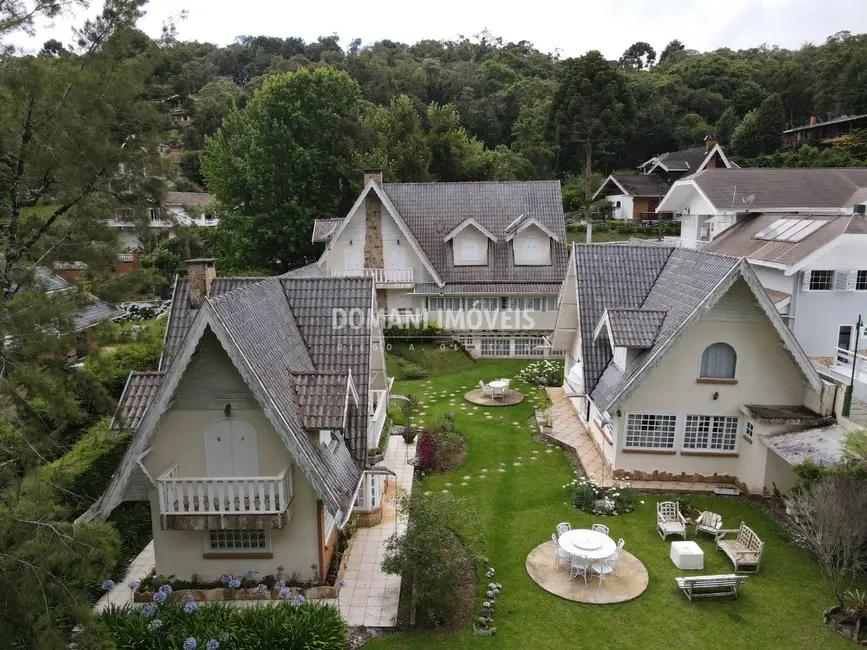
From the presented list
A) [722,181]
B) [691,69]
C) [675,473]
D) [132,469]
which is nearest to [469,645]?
[132,469]

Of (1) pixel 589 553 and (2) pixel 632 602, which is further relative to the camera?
(1) pixel 589 553

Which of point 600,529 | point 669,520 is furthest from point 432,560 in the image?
point 669,520

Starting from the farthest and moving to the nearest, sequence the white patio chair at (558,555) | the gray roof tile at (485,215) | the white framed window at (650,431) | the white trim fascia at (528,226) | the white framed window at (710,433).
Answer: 1. the gray roof tile at (485,215)
2. the white trim fascia at (528,226)
3. the white framed window at (650,431)
4. the white framed window at (710,433)
5. the white patio chair at (558,555)

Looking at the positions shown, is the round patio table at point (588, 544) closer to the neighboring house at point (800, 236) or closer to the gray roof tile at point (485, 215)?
the neighboring house at point (800, 236)

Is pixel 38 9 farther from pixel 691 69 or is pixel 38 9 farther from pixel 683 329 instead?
pixel 691 69

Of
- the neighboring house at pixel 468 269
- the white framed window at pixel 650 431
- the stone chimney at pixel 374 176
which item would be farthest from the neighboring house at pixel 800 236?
the stone chimney at pixel 374 176

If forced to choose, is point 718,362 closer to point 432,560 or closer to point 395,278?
point 432,560
